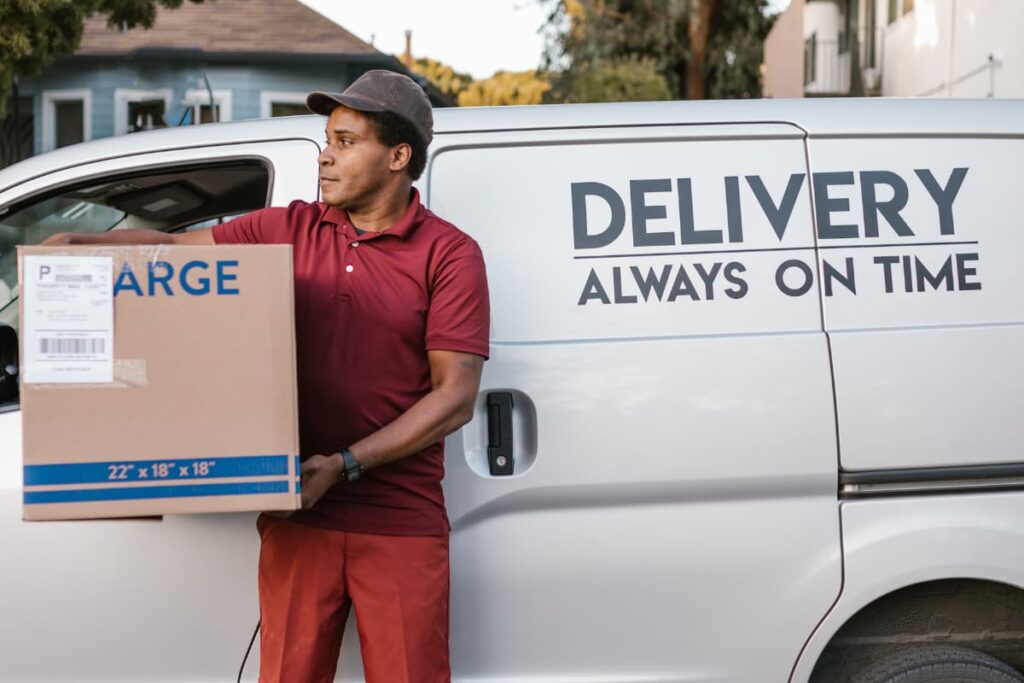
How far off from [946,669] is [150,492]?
187 cm

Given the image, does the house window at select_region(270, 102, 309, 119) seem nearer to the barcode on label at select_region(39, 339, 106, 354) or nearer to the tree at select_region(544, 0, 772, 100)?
the tree at select_region(544, 0, 772, 100)

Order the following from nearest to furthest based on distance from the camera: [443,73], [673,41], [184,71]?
[184,71] → [673,41] → [443,73]

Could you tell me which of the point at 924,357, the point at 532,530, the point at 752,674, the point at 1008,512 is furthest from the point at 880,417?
the point at 532,530

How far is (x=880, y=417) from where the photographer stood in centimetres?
264

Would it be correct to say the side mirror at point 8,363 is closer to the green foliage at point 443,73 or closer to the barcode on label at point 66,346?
the barcode on label at point 66,346

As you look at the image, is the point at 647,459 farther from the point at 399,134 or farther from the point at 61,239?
the point at 61,239

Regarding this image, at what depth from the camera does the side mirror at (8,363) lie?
290cm

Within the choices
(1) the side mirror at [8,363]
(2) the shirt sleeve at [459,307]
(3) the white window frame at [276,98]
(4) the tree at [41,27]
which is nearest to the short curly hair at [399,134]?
(2) the shirt sleeve at [459,307]

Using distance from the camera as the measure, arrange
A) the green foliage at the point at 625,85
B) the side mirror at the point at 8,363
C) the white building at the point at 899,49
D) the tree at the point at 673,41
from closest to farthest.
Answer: the side mirror at the point at 8,363 < the white building at the point at 899,49 < the green foliage at the point at 625,85 < the tree at the point at 673,41

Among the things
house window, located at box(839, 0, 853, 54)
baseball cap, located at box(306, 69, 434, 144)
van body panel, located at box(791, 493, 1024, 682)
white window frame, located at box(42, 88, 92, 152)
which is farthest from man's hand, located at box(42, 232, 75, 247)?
house window, located at box(839, 0, 853, 54)

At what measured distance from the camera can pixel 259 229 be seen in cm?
247

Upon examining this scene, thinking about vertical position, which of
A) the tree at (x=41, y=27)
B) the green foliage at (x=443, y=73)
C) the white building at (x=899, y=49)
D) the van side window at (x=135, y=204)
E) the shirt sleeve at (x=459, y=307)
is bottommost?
the shirt sleeve at (x=459, y=307)

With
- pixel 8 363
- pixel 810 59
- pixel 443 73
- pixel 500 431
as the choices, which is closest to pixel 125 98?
pixel 810 59

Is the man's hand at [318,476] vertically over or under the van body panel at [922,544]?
over
